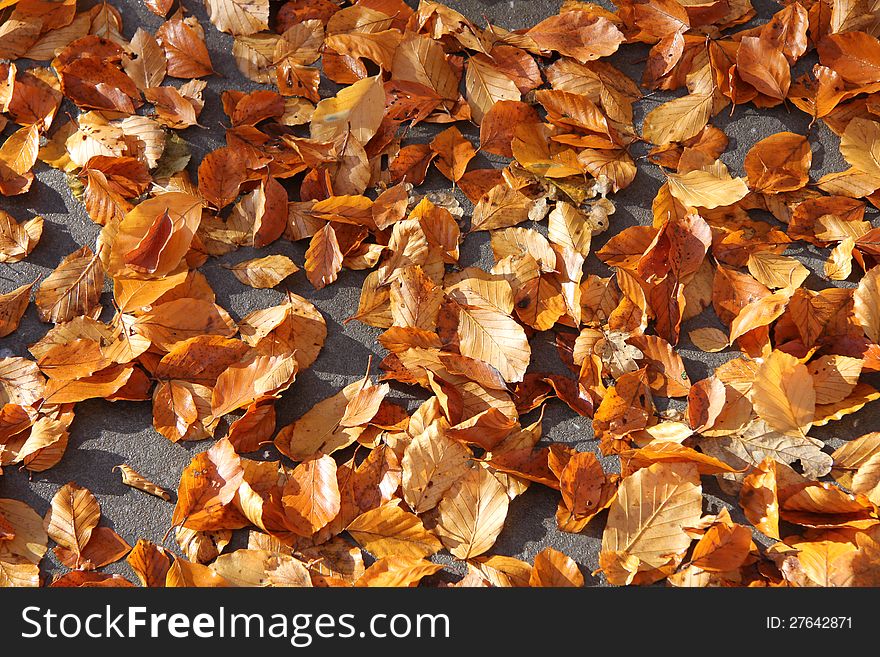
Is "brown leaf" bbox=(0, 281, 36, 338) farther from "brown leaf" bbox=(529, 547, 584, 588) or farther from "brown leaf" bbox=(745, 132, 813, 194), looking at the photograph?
"brown leaf" bbox=(745, 132, 813, 194)

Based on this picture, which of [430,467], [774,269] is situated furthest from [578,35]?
[430,467]

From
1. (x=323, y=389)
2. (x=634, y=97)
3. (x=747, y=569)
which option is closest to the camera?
(x=747, y=569)

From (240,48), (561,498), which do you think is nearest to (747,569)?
(561,498)

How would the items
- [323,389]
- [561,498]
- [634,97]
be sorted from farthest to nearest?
[634,97]
[323,389]
[561,498]

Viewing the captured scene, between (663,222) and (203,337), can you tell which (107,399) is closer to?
(203,337)

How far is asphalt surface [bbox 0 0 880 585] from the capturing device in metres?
1.67

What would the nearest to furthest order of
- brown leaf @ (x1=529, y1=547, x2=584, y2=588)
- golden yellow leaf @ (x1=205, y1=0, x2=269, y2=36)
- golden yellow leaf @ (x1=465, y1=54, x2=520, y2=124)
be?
brown leaf @ (x1=529, y1=547, x2=584, y2=588)
golden yellow leaf @ (x1=465, y1=54, x2=520, y2=124)
golden yellow leaf @ (x1=205, y1=0, x2=269, y2=36)

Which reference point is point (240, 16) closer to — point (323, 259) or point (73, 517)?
point (323, 259)

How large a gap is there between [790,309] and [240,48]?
155 cm

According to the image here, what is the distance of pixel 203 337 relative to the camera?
5.75 feet

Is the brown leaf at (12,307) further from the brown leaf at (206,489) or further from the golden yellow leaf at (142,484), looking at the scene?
the brown leaf at (206,489)

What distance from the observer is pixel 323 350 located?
1849 mm

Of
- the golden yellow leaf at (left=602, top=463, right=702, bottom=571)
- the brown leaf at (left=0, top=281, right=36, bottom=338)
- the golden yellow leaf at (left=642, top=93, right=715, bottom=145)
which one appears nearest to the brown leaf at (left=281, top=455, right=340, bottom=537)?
the golden yellow leaf at (left=602, top=463, right=702, bottom=571)

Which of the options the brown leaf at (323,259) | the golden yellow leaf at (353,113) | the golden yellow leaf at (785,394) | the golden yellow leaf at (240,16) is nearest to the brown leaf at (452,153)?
the golden yellow leaf at (353,113)
